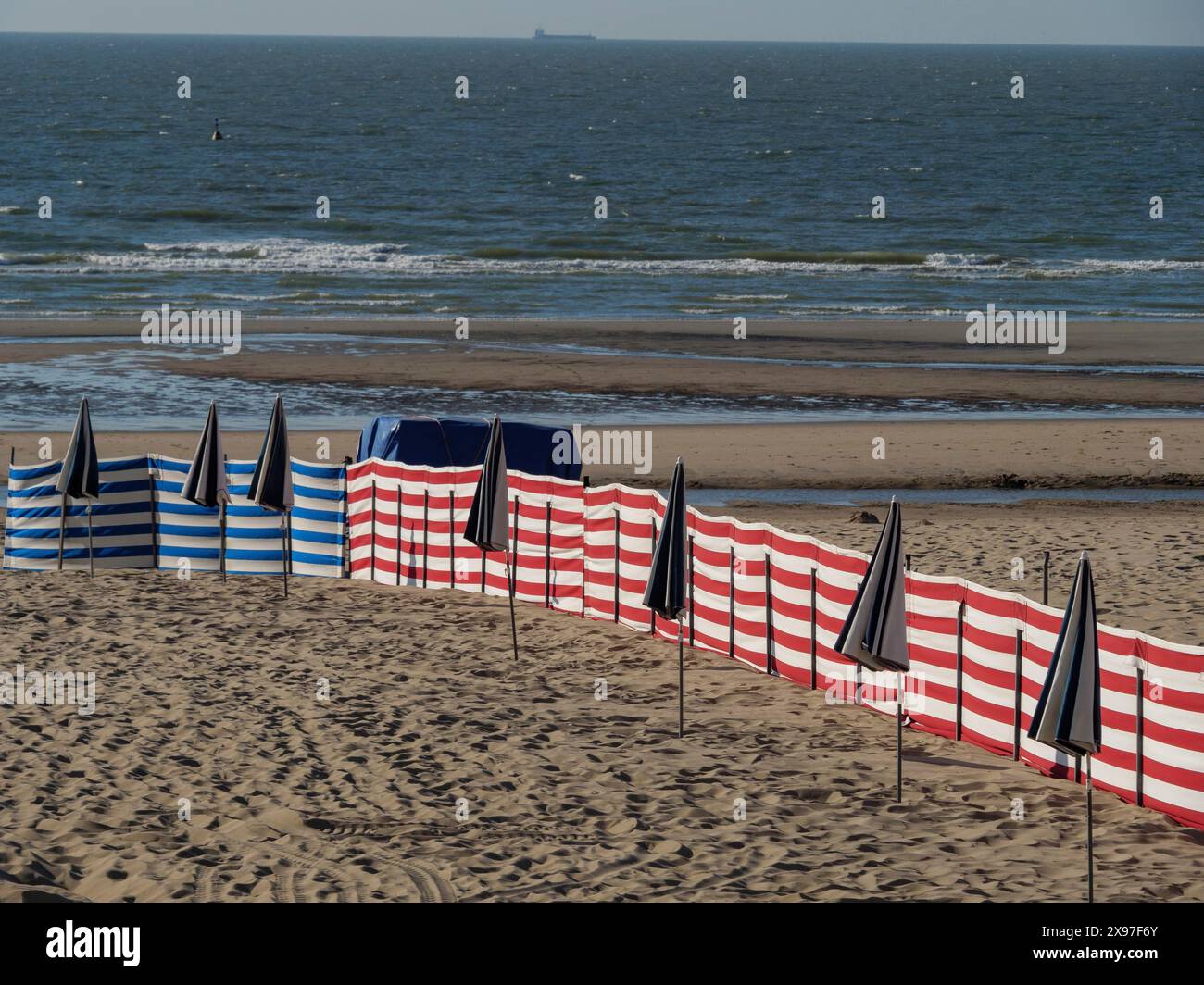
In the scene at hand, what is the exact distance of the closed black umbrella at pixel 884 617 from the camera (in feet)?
Answer: 35.4

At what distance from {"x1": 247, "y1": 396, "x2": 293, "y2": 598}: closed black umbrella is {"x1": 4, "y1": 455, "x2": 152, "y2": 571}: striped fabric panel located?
2153mm

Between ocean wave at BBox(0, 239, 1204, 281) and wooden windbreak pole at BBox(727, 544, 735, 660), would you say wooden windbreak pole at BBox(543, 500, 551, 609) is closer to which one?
wooden windbreak pole at BBox(727, 544, 735, 660)

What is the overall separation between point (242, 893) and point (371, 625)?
710cm

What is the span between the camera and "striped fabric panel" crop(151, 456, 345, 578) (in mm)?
18312

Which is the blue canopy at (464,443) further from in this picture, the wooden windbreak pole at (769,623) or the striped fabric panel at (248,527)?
the wooden windbreak pole at (769,623)

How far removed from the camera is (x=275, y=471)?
1681 cm

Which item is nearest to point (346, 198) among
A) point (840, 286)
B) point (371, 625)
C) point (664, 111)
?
point (840, 286)

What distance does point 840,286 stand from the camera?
49531 mm

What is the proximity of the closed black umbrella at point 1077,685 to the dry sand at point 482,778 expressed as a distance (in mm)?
879

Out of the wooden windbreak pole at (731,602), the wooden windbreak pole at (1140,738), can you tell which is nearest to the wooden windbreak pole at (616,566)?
the wooden windbreak pole at (731,602)

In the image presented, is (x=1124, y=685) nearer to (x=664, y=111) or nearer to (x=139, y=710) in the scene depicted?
(x=139, y=710)

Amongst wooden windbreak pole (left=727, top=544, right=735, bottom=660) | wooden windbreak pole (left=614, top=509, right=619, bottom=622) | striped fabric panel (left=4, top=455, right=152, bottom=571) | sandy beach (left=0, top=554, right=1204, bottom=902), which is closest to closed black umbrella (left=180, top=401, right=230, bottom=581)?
striped fabric panel (left=4, top=455, right=152, bottom=571)

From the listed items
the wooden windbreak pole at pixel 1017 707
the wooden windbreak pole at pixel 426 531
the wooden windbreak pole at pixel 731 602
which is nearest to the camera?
the wooden windbreak pole at pixel 1017 707

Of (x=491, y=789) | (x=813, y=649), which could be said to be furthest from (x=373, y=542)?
(x=491, y=789)
